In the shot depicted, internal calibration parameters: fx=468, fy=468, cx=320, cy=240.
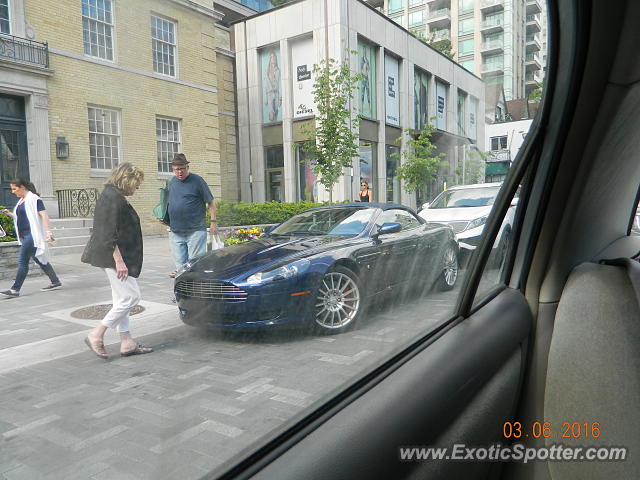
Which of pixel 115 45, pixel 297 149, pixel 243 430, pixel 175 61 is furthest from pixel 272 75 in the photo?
pixel 243 430

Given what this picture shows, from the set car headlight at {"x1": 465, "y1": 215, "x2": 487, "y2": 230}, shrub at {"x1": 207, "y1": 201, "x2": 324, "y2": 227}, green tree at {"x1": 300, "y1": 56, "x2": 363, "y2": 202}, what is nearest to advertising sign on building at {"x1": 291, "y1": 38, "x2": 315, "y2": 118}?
green tree at {"x1": 300, "y1": 56, "x2": 363, "y2": 202}

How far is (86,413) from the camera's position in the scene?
23.8 inches

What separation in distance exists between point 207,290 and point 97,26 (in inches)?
18.4

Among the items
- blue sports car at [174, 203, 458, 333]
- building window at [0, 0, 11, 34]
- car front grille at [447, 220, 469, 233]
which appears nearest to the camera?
building window at [0, 0, 11, 34]

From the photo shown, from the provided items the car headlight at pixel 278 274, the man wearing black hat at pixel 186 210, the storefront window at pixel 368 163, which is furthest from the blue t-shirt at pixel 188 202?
the storefront window at pixel 368 163

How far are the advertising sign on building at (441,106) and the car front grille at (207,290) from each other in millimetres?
825

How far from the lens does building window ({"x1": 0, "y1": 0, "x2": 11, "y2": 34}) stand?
1.85ft

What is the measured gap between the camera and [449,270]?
64.1 inches

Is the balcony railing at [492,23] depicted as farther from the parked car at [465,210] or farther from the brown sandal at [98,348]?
the brown sandal at [98,348]

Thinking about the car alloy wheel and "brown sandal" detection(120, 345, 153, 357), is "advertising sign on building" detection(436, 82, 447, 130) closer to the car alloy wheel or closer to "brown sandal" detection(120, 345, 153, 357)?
the car alloy wheel

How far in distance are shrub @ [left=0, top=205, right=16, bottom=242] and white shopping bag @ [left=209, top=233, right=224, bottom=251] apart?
0.29m

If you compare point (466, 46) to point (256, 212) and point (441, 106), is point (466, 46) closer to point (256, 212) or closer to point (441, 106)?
point (441, 106)

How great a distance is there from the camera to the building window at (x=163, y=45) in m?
0.70

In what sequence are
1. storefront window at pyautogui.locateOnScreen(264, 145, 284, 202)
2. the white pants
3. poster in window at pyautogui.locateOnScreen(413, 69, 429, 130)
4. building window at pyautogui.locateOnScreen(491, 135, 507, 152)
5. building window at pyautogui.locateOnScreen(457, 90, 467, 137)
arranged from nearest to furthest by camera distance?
1. the white pants
2. storefront window at pyautogui.locateOnScreen(264, 145, 284, 202)
3. poster in window at pyautogui.locateOnScreen(413, 69, 429, 130)
4. building window at pyautogui.locateOnScreen(457, 90, 467, 137)
5. building window at pyautogui.locateOnScreen(491, 135, 507, 152)
